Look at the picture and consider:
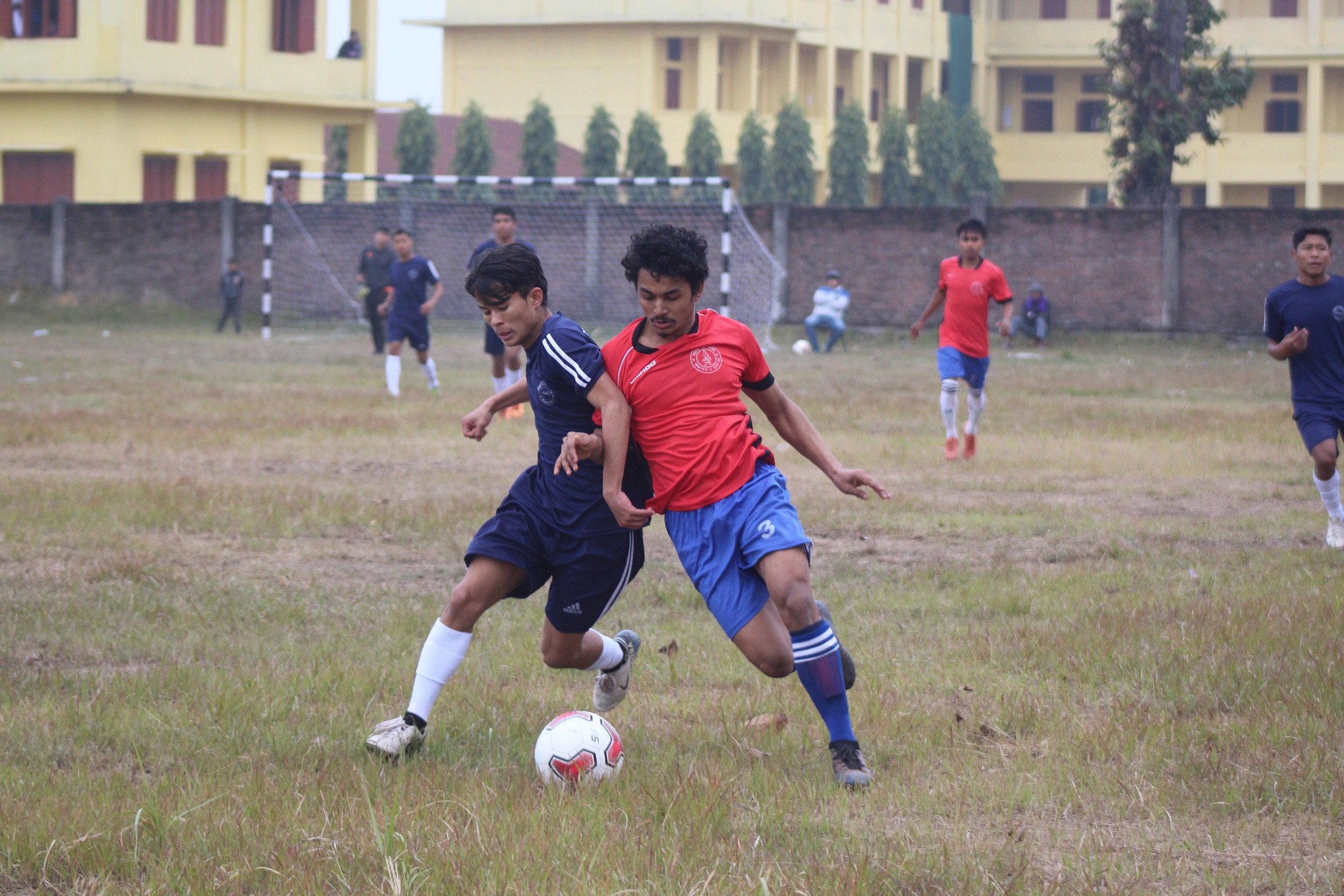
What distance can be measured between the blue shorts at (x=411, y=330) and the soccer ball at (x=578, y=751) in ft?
40.3

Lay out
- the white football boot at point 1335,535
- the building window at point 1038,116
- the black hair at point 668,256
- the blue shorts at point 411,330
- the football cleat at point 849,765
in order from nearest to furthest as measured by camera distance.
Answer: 1. the football cleat at point 849,765
2. the black hair at point 668,256
3. the white football boot at point 1335,535
4. the blue shorts at point 411,330
5. the building window at point 1038,116

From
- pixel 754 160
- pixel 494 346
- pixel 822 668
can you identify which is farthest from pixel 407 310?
pixel 754 160

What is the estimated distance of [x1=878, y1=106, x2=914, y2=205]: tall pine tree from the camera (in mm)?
47438

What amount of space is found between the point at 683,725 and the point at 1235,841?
6.14 ft

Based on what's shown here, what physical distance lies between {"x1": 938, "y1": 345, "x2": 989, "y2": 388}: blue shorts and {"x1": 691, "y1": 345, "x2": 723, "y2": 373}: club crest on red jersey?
7.93 m

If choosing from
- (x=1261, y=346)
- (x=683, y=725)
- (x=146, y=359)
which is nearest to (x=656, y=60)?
(x=1261, y=346)

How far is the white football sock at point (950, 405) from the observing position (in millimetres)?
12539

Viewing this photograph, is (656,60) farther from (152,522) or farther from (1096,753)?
(1096,753)

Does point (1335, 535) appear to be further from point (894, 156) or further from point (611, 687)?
point (894, 156)

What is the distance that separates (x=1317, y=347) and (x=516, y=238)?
76.2ft

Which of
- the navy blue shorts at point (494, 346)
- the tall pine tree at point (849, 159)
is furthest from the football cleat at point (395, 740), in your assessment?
the tall pine tree at point (849, 159)

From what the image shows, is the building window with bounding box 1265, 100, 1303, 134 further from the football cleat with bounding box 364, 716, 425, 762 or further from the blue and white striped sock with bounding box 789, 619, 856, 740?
the football cleat with bounding box 364, 716, 425, 762

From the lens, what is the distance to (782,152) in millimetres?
45031

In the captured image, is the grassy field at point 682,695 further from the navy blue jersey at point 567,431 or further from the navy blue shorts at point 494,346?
the navy blue shorts at point 494,346
